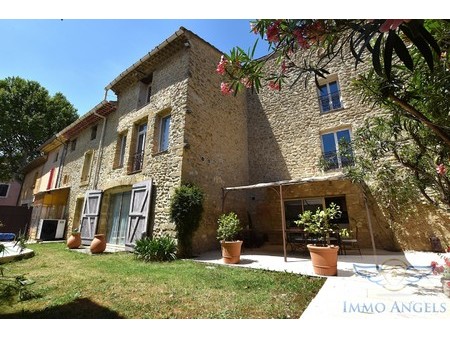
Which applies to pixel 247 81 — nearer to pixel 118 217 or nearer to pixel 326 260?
pixel 326 260

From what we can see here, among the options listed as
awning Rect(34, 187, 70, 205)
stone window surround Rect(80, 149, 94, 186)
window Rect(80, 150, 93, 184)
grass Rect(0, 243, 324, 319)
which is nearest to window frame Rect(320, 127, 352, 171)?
grass Rect(0, 243, 324, 319)

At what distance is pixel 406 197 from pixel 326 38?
21.6 ft

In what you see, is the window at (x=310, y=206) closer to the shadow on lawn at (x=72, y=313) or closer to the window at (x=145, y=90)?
the shadow on lawn at (x=72, y=313)

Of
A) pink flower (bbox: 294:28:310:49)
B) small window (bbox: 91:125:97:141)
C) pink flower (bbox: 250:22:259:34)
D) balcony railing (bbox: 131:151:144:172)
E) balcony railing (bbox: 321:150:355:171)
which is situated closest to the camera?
pink flower (bbox: 294:28:310:49)

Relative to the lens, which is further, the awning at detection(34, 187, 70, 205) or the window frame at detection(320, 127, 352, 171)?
the awning at detection(34, 187, 70, 205)

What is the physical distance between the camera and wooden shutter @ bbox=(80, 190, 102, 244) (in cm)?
888

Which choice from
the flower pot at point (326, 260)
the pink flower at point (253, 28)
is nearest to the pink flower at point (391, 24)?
the pink flower at point (253, 28)

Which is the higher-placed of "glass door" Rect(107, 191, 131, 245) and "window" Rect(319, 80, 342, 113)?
"window" Rect(319, 80, 342, 113)

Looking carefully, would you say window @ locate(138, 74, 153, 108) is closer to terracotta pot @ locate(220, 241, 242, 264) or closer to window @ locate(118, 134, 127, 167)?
window @ locate(118, 134, 127, 167)

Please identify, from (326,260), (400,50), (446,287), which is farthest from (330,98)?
(400,50)

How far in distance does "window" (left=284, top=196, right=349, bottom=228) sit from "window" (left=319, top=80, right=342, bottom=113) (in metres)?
3.63

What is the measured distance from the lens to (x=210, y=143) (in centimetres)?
804

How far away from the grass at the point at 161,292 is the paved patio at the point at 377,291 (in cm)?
29

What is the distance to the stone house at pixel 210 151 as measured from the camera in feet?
23.6
